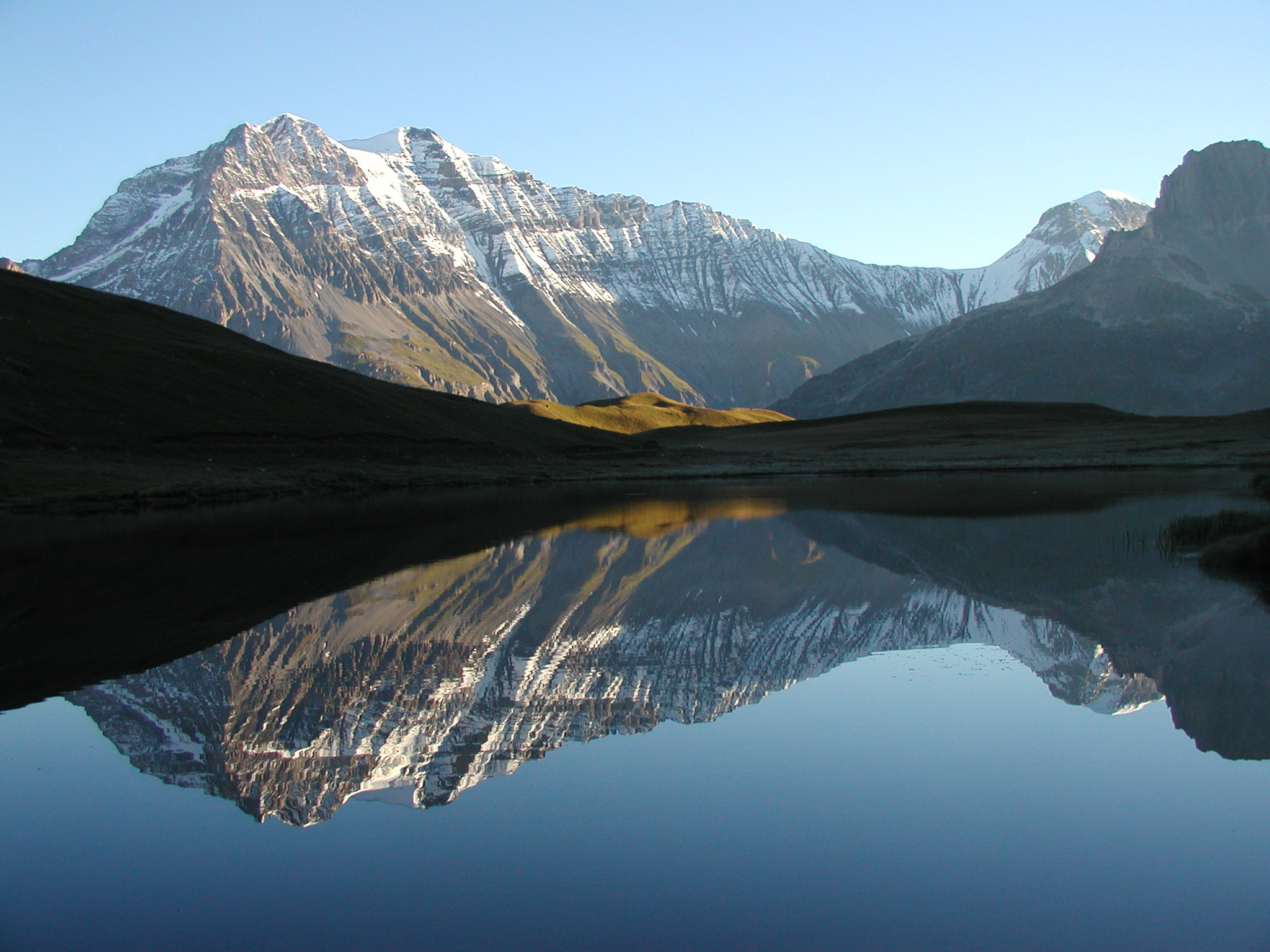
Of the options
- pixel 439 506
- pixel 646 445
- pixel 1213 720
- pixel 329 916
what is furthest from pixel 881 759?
pixel 646 445

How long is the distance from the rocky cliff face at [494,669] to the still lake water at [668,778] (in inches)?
4.3

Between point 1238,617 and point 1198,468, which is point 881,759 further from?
point 1198,468

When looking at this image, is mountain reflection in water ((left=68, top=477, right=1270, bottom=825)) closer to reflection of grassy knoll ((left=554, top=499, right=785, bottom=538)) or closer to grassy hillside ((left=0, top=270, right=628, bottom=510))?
reflection of grassy knoll ((left=554, top=499, right=785, bottom=538))

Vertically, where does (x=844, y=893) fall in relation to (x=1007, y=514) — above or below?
below

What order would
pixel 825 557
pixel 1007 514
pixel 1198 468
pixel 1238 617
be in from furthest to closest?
pixel 1198 468
pixel 1007 514
pixel 825 557
pixel 1238 617

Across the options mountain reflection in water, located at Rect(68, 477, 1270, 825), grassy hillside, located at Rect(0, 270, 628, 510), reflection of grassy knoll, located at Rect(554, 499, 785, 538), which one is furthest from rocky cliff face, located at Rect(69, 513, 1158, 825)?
grassy hillside, located at Rect(0, 270, 628, 510)

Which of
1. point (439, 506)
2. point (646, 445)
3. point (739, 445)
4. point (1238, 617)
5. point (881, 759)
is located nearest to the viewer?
point (881, 759)

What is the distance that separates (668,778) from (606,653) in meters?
8.17

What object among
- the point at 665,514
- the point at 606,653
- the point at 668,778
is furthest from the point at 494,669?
the point at 665,514

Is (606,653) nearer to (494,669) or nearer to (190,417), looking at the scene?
(494,669)

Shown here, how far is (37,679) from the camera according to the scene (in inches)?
777

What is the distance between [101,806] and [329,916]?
5061 millimetres

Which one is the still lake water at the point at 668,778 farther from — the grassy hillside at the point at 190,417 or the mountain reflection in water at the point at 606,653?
the grassy hillside at the point at 190,417

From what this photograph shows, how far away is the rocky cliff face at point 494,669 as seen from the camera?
15.1 meters
